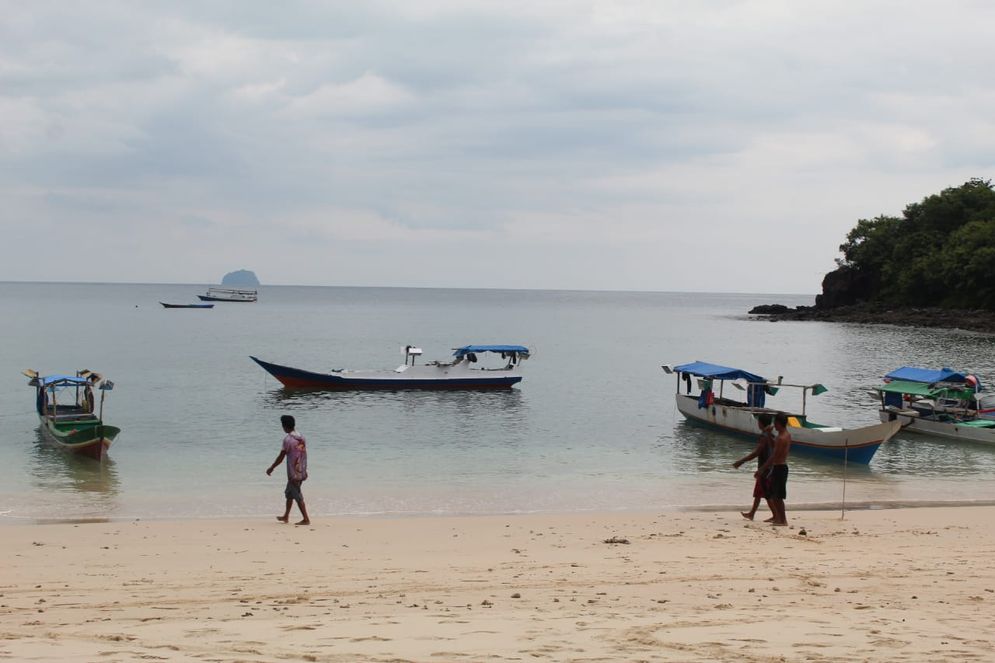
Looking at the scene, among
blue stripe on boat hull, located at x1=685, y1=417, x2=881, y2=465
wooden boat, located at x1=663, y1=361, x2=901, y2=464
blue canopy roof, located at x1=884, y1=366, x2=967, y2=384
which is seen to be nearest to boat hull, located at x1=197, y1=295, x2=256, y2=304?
wooden boat, located at x1=663, y1=361, x2=901, y2=464

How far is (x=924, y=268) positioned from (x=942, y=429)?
76.1m

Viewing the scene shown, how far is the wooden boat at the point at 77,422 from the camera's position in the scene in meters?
21.0

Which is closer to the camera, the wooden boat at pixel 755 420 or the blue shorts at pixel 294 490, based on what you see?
the blue shorts at pixel 294 490

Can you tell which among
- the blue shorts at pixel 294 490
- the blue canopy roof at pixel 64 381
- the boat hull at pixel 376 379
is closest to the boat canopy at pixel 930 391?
the boat hull at pixel 376 379

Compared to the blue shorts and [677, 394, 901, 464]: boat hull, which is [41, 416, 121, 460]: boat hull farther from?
[677, 394, 901, 464]: boat hull

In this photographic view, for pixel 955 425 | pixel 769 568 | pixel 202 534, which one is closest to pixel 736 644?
pixel 769 568

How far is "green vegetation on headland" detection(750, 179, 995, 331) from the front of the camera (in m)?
89.1

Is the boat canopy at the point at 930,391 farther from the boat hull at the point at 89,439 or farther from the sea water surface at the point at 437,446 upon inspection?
the boat hull at the point at 89,439

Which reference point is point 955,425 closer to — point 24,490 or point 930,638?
point 930,638

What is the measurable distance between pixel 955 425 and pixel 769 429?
16336 mm

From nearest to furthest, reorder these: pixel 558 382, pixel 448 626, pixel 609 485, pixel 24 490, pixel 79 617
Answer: pixel 448 626 < pixel 79 617 < pixel 24 490 < pixel 609 485 < pixel 558 382

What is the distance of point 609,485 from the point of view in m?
19.6

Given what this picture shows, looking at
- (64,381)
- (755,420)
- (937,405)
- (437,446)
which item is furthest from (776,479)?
(64,381)

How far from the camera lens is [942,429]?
88.6 ft
